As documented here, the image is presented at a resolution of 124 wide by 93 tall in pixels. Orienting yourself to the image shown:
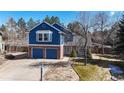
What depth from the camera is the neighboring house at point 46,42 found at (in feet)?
34.0

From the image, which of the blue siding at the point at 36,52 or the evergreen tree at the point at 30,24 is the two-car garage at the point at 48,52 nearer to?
the blue siding at the point at 36,52

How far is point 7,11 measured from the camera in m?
10.2

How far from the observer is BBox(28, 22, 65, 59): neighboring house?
408 inches

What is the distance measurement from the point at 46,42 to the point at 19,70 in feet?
1.66

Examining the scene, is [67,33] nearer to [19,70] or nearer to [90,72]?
[90,72]

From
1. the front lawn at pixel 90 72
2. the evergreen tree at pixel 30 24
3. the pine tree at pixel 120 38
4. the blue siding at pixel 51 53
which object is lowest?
the front lawn at pixel 90 72

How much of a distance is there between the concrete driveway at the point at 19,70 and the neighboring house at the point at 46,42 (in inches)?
5.4

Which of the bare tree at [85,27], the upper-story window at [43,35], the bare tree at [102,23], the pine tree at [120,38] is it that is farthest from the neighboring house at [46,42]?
the pine tree at [120,38]

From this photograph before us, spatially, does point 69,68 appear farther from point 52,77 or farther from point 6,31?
point 6,31

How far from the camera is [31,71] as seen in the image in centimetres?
1035

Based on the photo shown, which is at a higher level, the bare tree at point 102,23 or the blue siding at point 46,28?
the bare tree at point 102,23

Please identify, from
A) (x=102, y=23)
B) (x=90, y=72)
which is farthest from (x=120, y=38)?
(x=90, y=72)
